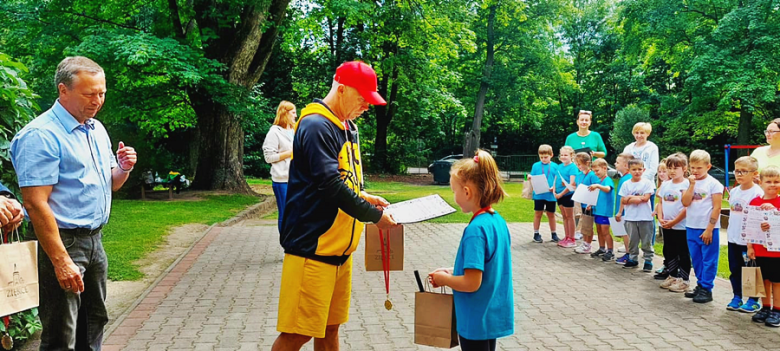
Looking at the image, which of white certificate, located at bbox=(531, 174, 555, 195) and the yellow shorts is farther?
white certificate, located at bbox=(531, 174, 555, 195)

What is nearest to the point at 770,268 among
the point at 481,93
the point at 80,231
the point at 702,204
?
the point at 702,204

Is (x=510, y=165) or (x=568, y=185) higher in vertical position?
(x=568, y=185)

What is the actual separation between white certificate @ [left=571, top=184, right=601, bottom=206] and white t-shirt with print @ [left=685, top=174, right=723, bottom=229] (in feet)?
6.36

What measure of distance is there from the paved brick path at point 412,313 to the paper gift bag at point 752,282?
33 centimetres

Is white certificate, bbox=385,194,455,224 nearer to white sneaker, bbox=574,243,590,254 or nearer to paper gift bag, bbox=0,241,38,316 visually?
paper gift bag, bbox=0,241,38,316

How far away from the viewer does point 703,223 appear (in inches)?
249

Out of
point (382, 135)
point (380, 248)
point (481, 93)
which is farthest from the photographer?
point (481, 93)

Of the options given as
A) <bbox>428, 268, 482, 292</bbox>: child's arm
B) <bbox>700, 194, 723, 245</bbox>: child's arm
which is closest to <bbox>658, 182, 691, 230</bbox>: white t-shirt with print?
<bbox>700, 194, 723, 245</bbox>: child's arm

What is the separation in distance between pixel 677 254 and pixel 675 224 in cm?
38

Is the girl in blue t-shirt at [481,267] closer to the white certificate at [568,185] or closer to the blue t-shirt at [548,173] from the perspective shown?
the white certificate at [568,185]

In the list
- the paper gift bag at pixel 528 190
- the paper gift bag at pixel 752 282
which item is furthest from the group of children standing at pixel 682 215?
the paper gift bag at pixel 528 190

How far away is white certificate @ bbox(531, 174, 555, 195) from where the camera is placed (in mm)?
9758

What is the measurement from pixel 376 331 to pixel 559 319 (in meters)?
1.78

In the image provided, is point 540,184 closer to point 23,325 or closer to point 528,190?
point 528,190
